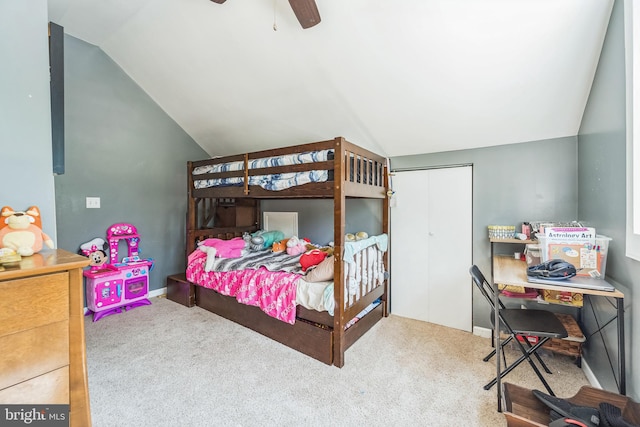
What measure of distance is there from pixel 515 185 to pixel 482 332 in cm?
140

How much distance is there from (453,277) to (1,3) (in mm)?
3533

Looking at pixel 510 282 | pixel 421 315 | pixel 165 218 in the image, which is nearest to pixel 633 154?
pixel 510 282

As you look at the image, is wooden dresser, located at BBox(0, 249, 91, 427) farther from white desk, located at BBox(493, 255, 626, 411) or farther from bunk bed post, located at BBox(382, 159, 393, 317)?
bunk bed post, located at BBox(382, 159, 393, 317)

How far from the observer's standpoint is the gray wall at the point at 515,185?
2236mm

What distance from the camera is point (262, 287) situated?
2.46 m

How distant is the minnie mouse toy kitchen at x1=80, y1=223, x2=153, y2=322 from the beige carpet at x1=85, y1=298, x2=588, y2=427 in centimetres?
30

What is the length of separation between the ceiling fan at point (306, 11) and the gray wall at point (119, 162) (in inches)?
91.5

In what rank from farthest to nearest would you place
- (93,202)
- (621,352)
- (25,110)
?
(93,202) → (621,352) → (25,110)

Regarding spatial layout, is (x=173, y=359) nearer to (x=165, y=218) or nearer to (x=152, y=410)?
(x=152, y=410)

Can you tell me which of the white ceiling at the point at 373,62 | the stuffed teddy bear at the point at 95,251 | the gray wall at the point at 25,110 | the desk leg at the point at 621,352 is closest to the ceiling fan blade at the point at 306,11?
the white ceiling at the point at 373,62

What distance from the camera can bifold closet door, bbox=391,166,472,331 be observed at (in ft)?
8.72

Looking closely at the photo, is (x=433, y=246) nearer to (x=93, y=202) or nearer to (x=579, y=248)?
(x=579, y=248)

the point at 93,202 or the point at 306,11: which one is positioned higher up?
the point at 306,11

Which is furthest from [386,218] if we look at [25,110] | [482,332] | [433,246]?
[25,110]
